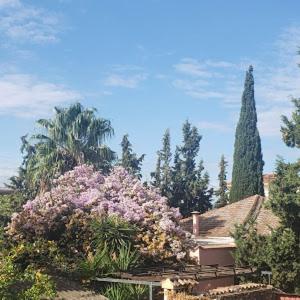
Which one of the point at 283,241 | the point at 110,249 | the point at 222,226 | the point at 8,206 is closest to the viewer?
the point at 110,249

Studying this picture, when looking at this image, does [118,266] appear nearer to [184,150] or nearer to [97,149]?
[97,149]

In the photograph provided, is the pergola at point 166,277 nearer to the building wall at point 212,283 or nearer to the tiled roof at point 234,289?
the tiled roof at point 234,289

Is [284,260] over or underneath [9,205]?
underneath

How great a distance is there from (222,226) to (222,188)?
56.6ft

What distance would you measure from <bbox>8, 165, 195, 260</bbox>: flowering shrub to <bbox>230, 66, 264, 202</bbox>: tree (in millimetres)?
13216

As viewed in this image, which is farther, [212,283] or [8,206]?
[8,206]

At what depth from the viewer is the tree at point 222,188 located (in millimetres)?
44869

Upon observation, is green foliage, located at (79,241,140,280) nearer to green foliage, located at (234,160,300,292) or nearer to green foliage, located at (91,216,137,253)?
green foliage, located at (91,216,137,253)

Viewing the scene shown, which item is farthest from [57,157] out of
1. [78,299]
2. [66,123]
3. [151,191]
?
[78,299]

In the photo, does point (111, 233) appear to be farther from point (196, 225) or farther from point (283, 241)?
point (196, 225)

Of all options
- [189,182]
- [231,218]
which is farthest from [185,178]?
[231,218]

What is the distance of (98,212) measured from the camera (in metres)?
22.5

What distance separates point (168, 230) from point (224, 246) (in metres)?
3.26

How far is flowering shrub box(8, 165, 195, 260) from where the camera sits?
69.0ft
